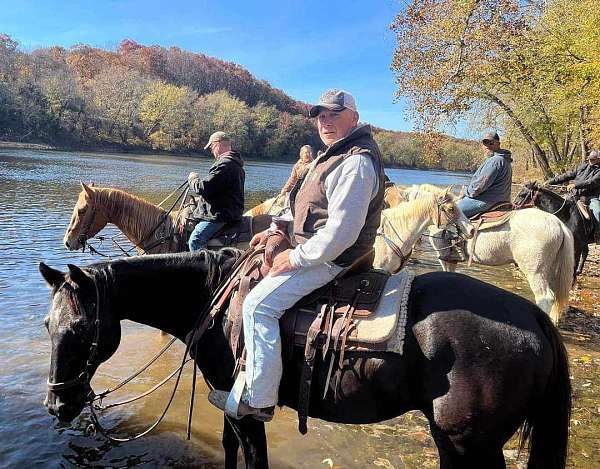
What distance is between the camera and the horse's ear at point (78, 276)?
3.10 m

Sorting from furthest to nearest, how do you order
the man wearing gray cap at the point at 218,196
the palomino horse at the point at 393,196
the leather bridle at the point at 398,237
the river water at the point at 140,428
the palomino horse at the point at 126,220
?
1. the palomino horse at the point at 393,196
2. the leather bridle at the point at 398,237
3. the palomino horse at the point at 126,220
4. the man wearing gray cap at the point at 218,196
5. the river water at the point at 140,428

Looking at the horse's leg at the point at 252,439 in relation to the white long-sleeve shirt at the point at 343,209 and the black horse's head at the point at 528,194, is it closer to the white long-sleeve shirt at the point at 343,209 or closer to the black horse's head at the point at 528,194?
the white long-sleeve shirt at the point at 343,209

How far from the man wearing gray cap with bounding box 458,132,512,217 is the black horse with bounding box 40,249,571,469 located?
6.41 m

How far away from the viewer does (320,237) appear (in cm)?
284

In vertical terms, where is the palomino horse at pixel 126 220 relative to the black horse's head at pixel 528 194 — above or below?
below

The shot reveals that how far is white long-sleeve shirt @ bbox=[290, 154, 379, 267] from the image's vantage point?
9.18 ft

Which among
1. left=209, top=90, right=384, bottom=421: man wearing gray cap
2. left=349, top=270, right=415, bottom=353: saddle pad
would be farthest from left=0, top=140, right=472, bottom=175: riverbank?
left=349, top=270, right=415, bottom=353: saddle pad

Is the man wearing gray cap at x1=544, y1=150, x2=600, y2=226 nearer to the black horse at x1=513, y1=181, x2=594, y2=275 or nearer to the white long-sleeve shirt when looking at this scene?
the black horse at x1=513, y1=181, x2=594, y2=275

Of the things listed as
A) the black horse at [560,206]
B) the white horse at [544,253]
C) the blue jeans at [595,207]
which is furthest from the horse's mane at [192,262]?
the blue jeans at [595,207]

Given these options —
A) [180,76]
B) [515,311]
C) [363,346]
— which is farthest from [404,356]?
[180,76]

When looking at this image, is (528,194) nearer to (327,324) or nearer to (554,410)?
(554,410)

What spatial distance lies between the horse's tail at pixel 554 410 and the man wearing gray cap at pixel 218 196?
16.6 feet

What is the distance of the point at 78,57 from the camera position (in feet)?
368

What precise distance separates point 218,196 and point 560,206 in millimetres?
8076
